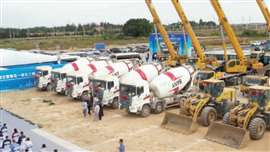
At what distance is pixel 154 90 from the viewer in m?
18.0

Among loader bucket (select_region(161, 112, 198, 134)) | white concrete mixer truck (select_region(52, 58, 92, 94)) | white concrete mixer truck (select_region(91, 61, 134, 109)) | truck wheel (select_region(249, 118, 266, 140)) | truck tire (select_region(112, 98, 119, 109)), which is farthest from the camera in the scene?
white concrete mixer truck (select_region(52, 58, 92, 94))

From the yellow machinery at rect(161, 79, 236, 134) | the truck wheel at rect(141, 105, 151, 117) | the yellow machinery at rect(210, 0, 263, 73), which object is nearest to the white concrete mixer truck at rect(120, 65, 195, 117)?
the truck wheel at rect(141, 105, 151, 117)

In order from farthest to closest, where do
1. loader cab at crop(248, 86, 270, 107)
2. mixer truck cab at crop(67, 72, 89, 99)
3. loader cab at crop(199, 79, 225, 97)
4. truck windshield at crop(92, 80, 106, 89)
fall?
mixer truck cab at crop(67, 72, 89, 99), truck windshield at crop(92, 80, 106, 89), loader cab at crop(199, 79, 225, 97), loader cab at crop(248, 86, 270, 107)

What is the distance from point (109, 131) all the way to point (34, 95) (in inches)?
378

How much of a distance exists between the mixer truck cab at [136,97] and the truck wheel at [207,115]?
10.2ft

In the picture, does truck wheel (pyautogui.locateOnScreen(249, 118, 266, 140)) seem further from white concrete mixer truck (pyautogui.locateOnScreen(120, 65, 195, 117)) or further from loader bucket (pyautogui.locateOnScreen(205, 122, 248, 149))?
white concrete mixer truck (pyautogui.locateOnScreen(120, 65, 195, 117))

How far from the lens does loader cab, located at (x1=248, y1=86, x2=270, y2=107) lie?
1356cm

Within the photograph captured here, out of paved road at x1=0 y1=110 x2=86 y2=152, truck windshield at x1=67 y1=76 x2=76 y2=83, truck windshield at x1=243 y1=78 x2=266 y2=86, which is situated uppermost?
truck windshield at x1=243 y1=78 x2=266 y2=86

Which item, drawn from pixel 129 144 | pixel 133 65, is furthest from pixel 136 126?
pixel 133 65

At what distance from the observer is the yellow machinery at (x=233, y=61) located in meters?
25.8

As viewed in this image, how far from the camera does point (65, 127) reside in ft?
53.2

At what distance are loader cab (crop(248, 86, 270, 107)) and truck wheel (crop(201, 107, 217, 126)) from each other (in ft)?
6.01

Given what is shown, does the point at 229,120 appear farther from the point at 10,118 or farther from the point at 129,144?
the point at 10,118

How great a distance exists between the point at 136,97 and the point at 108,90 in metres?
2.31
